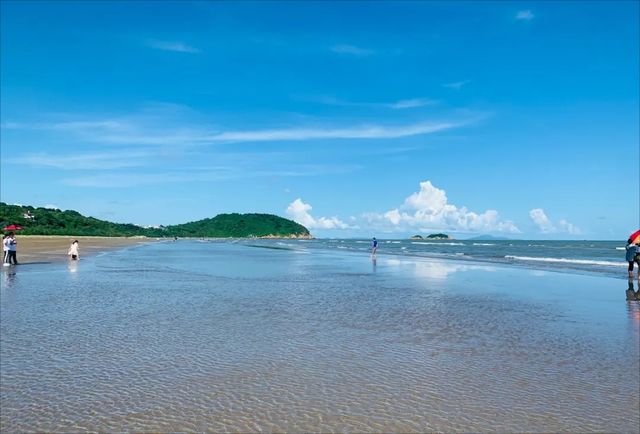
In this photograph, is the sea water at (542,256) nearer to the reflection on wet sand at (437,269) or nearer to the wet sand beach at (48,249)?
the reflection on wet sand at (437,269)

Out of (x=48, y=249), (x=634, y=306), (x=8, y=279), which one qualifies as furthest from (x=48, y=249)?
(x=634, y=306)

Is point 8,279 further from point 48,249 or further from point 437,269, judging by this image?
point 48,249

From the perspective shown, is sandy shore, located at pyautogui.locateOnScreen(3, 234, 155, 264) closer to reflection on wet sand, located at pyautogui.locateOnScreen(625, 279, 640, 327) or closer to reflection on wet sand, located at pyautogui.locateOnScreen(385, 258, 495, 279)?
reflection on wet sand, located at pyautogui.locateOnScreen(385, 258, 495, 279)

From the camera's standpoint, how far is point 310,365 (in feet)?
27.2

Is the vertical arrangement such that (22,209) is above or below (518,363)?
above

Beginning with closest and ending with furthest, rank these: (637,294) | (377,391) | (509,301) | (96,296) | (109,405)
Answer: (109,405) < (377,391) < (96,296) < (509,301) < (637,294)

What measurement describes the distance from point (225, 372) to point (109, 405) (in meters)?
1.99

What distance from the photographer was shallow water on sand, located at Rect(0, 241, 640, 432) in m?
6.02

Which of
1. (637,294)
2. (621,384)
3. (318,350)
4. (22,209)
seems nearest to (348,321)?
(318,350)

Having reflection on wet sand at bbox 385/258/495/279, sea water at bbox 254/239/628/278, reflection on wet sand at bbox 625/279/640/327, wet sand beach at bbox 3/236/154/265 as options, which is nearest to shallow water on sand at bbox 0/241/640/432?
reflection on wet sand at bbox 625/279/640/327

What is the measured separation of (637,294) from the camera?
19.6 m

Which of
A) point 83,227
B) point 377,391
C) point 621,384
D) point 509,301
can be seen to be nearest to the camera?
point 377,391

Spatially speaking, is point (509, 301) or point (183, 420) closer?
point (183, 420)

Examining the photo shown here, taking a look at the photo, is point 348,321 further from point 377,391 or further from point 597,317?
point 597,317
